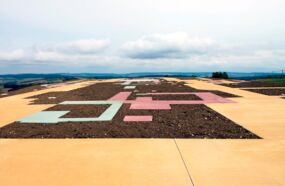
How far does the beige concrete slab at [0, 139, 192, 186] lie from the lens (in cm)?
571

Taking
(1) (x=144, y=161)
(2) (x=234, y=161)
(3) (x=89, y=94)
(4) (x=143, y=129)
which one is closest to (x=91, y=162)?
(1) (x=144, y=161)

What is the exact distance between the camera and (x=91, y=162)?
675cm

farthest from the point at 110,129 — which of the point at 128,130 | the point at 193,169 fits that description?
the point at 193,169

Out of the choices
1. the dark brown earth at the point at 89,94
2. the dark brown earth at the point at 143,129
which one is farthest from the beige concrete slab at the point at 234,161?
the dark brown earth at the point at 89,94

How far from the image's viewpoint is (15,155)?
734 cm

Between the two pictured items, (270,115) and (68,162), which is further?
(270,115)

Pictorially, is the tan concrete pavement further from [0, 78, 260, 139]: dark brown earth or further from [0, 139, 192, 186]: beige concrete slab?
[0, 78, 260, 139]: dark brown earth

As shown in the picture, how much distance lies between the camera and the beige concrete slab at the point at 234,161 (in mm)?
5621

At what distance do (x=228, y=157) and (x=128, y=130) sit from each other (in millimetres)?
4148

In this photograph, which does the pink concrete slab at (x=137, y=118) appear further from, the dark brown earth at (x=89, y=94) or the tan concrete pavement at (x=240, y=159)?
the dark brown earth at (x=89, y=94)

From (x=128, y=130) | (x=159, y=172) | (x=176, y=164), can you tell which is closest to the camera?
(x=159, y=172)

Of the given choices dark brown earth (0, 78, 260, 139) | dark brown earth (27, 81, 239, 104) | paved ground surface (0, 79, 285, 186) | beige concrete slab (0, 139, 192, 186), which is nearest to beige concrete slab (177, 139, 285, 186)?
paved ground surface (0, 79, 285, 186)

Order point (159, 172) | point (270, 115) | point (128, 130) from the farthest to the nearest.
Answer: point (270, 115), point (128, 130), point (159, 172)

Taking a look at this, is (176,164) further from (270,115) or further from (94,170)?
(270,115)
